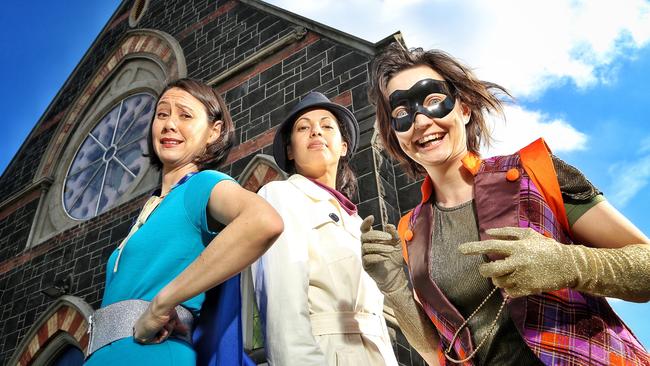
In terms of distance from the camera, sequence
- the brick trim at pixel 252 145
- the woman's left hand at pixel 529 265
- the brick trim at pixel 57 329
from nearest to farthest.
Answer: the woman's left hand at pixel 529 265 → the brick trim at pixel 252 145 → the brick trim at pixel 57 329

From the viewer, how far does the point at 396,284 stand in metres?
1.77

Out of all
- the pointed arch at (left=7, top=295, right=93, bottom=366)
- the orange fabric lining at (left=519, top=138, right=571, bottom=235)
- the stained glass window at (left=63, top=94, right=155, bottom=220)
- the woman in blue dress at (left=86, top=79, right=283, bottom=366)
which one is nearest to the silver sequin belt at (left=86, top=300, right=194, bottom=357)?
the woman in blue dress at (left=86, top=79, right=283, bottom=366)

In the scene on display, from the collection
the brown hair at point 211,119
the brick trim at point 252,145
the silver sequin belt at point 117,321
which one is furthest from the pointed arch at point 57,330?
the silver sequin belt at point 117,321

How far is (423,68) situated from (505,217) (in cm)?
70

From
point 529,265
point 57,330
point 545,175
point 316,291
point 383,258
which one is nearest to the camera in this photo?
point 529,265

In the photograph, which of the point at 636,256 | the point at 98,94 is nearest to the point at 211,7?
the point at 98,94

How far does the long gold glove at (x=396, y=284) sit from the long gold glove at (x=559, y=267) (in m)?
0.49

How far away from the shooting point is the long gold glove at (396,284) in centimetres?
173

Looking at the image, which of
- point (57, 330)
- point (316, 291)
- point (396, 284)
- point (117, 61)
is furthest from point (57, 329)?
point (396, 284)

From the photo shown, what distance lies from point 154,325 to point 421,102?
1127 mm

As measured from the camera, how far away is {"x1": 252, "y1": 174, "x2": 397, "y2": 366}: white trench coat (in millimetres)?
1897

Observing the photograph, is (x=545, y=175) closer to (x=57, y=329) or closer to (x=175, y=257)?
(x=175, y=257)

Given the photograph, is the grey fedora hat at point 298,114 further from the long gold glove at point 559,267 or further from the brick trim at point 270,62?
the brick trim at point 270,62

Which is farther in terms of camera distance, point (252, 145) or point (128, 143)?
point (128, 143)
